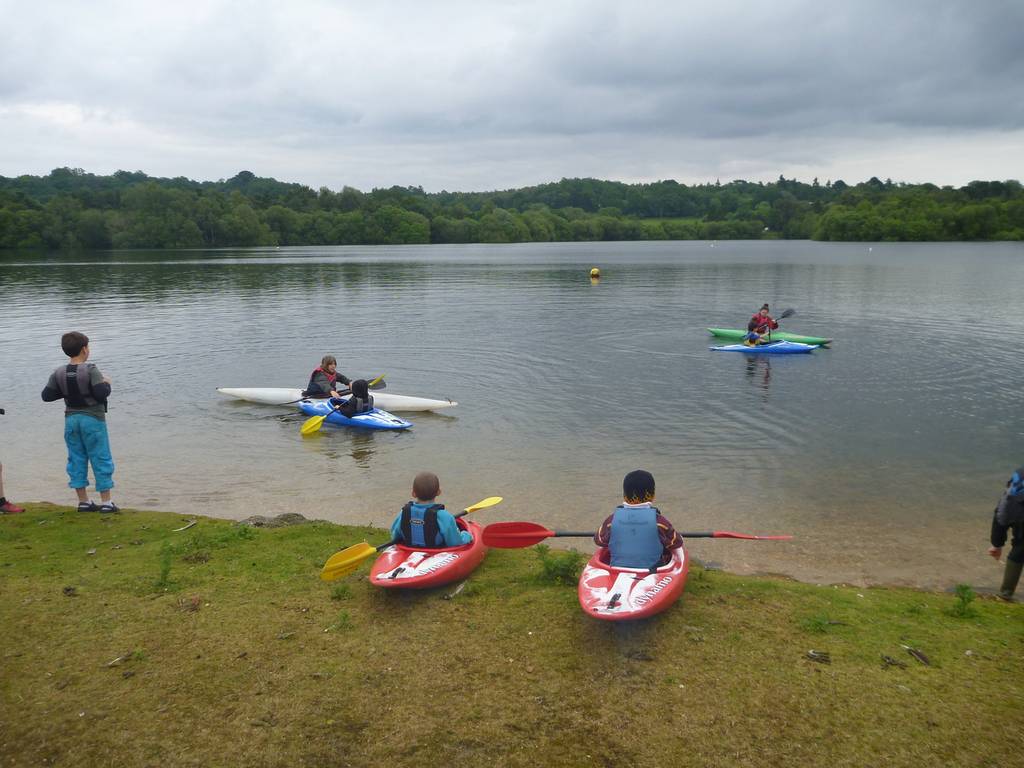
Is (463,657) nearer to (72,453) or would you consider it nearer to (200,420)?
(72,453)

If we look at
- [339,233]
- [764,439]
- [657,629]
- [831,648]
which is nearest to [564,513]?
[657,629]

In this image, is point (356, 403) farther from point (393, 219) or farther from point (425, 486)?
point (393, 219)

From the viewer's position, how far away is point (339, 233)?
514 feet

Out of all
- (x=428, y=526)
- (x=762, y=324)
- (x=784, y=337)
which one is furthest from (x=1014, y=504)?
(x=784, y=337)

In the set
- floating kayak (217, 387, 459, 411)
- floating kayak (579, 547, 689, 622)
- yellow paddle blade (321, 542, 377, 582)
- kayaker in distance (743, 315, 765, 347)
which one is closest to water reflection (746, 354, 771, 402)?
kayaker in distance (743, 315, 765, 347)

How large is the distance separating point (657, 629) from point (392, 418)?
38.5ft

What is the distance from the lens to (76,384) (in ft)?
31.2

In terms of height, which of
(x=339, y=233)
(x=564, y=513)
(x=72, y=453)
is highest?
(x=339, y=233)

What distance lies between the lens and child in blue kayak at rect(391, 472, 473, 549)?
784 cm

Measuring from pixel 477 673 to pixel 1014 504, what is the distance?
6.28 m

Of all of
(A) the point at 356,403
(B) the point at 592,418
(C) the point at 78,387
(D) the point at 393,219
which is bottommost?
(B) the point at 592,418

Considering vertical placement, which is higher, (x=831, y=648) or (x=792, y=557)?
(x=831, y=648)

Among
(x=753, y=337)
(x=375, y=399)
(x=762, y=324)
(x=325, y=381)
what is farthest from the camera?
(x=762, y=324)

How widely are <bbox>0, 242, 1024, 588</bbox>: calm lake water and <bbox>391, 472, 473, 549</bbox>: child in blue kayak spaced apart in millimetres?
3542
